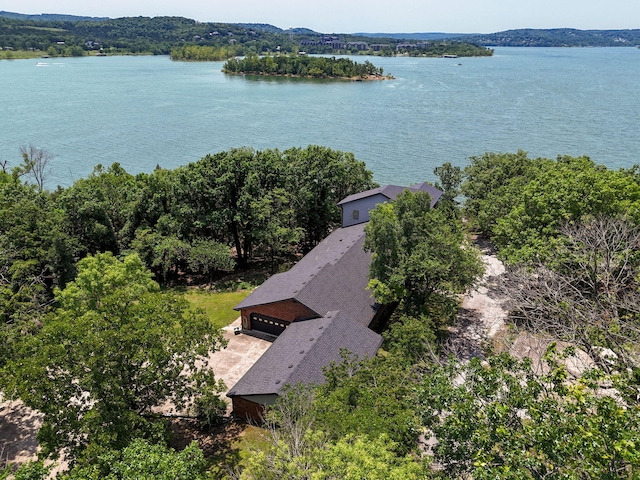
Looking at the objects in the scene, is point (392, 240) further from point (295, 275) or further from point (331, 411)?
point (331, 411)

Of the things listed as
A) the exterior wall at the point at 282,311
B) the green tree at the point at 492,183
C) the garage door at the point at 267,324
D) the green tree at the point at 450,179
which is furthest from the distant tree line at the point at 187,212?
the green tree at the point at 450,179

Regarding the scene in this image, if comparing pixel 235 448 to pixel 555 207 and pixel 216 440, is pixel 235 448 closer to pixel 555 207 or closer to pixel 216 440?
pixel 216 440

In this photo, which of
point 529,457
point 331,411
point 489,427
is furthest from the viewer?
point 331,411

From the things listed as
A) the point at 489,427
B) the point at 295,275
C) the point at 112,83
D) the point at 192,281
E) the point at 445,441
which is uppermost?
the point at 112,83

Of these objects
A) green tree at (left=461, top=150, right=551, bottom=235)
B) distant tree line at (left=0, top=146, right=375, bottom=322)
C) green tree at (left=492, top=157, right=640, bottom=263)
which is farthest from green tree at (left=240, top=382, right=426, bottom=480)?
green tree at (left=461, top=150, right=551, bottom=235)

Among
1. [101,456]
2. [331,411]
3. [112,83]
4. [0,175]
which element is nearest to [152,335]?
[101,456]

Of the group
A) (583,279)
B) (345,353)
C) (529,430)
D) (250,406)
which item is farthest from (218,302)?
(529,430)

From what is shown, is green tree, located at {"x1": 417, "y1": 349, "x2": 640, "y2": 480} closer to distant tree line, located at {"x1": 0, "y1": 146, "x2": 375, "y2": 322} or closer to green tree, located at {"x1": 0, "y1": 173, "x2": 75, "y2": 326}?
distant tree line, located at {"x1": 0, "y1": 146, "x2": 375, "y2": 322}
